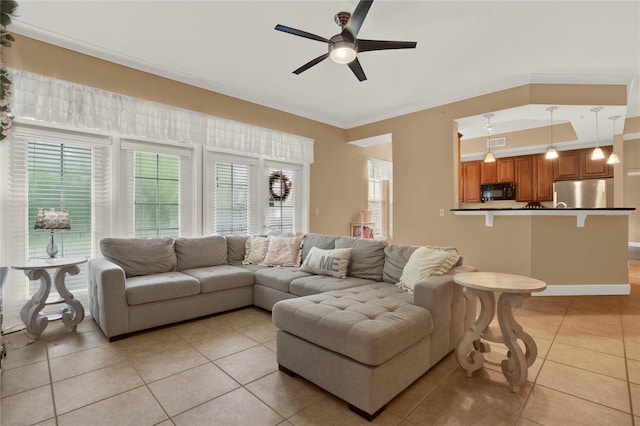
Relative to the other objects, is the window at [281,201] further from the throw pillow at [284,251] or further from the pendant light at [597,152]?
the pendant light at [597,152]

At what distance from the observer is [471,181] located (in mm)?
7430

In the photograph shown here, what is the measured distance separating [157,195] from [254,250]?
4.66ft

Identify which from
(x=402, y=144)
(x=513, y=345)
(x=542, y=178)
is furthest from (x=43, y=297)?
(x=542, y=178)

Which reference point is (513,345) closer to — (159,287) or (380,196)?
(159,287)

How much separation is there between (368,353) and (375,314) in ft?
1.19

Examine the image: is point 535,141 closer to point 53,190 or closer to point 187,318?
point 187,318

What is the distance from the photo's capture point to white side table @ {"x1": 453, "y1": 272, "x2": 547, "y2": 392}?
78.9 inches

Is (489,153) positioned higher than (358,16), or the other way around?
(358,16)

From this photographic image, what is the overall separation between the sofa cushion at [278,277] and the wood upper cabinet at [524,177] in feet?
18.3

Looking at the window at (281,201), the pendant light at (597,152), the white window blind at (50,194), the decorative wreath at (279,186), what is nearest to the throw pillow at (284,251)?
the window at (281,201)

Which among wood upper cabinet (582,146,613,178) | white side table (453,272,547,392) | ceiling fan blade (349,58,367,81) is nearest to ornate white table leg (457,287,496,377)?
white side table (453,272,547,392)

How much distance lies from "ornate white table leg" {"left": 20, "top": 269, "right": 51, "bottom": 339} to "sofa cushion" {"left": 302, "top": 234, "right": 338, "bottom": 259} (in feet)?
8.48

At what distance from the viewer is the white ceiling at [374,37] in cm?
274

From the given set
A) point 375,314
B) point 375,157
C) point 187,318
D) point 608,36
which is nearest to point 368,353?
point 375,314
